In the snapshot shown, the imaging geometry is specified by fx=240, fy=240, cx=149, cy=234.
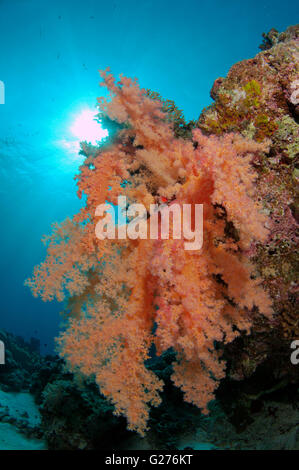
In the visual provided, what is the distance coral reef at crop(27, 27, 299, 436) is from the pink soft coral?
13 mm

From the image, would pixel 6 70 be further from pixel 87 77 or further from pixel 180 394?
pixel 180 394

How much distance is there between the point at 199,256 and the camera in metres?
2.63

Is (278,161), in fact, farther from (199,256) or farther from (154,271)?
(154,271)

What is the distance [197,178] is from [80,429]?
576 cm

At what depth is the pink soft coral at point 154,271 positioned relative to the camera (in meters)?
2.42

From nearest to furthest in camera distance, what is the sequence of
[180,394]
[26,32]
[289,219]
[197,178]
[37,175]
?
[197,178] < [289,219] < [180,394] < [26,32] < [37,175]

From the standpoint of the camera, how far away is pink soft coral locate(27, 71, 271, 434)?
2.42 meters

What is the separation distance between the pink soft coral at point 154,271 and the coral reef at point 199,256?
0.01m

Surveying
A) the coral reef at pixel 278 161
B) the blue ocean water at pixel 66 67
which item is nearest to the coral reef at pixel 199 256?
the coral reef at pixel 278 161

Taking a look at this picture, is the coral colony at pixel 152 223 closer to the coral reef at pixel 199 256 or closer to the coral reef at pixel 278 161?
the coral reef at pixel 199 256

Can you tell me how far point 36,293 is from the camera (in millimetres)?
3199

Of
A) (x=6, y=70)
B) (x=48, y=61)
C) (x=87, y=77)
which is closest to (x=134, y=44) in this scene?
(x=87, y=77)

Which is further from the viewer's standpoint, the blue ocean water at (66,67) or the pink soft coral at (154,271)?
the blue ocean water at (66,67)

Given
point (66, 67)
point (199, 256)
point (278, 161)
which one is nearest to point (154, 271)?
point (199, 256)
